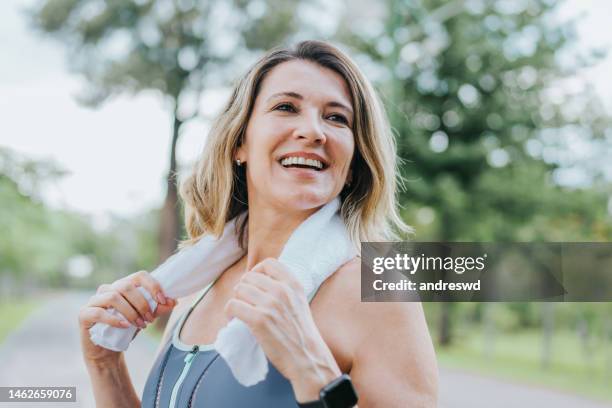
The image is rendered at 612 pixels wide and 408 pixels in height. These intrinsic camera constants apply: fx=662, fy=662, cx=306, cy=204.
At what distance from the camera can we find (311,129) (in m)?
0.96

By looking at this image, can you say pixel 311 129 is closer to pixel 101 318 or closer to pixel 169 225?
pixel 101 318

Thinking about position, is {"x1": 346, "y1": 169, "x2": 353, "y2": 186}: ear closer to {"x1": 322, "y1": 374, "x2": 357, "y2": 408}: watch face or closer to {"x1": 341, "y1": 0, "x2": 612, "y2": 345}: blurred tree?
{"x1": 322, "y1": 374, "x2": 357, "y2": 408}: watch face

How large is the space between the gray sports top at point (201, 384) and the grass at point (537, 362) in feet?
17.8

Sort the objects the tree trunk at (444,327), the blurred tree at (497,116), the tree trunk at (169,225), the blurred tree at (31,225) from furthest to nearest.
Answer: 1. the tree trunk at (444,327)
2. the blurred tree at (497,116)
3. the tree trunk at (169,225)
4. the blurred tree at (31,225)

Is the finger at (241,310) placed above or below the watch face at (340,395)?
above

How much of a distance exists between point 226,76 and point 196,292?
573cm

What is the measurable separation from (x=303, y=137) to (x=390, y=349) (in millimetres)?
331

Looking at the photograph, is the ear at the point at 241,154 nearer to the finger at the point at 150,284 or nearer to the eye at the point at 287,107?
the eye at the point at 287,107

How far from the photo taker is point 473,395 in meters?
5.40

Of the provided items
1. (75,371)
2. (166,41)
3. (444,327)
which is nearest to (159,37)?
(166,41)

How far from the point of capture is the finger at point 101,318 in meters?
1.03

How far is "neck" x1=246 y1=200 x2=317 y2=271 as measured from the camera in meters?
1.07

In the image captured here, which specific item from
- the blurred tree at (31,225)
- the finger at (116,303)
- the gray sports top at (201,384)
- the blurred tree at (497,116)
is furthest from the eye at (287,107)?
the blurred tree at (497,116)

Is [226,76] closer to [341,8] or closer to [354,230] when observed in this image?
[341,8]
